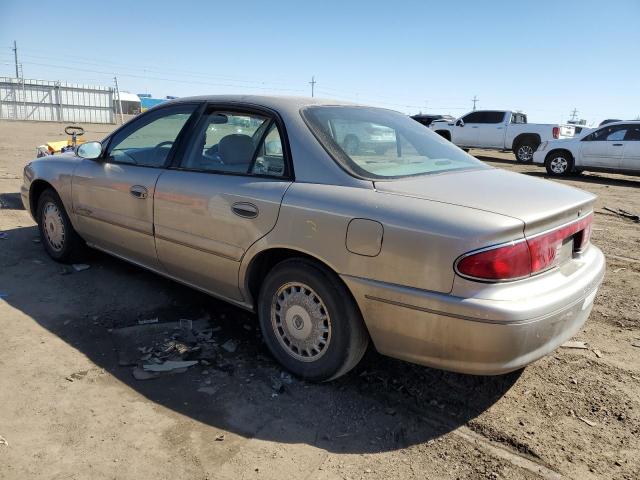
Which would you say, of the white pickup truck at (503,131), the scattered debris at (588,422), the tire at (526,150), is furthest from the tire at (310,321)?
the tire at (526,150)

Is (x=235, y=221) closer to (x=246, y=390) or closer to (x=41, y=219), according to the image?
(x=246, y=390)

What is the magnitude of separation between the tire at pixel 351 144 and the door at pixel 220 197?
1.18ft

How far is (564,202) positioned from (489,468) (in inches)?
56.2

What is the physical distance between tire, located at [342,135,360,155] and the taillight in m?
1.07

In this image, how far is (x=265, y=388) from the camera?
9.70 ft

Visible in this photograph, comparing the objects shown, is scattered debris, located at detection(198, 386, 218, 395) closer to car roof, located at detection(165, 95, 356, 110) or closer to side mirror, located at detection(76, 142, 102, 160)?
car roof, located at detection(165, 95, 356, 110)

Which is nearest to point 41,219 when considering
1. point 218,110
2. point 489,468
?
point 218,110

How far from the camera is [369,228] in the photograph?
8.30ft

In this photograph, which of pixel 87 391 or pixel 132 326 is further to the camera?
pixel 132 326

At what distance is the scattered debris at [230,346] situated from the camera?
3.39m

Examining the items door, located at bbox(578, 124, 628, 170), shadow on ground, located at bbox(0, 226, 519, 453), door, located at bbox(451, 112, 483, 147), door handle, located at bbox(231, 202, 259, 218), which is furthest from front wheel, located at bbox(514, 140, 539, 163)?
door handle, located at bbox(231, 202, 259, 218)

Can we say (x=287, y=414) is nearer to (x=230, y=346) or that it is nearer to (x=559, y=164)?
(x=230, y=346)

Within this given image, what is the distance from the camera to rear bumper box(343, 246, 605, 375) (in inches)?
90.1

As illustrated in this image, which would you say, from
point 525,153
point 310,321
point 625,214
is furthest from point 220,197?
point 525,153
